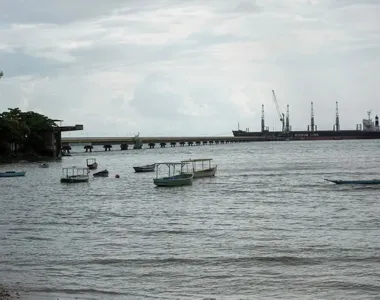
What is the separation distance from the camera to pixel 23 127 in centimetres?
13338

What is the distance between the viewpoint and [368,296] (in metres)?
21.7

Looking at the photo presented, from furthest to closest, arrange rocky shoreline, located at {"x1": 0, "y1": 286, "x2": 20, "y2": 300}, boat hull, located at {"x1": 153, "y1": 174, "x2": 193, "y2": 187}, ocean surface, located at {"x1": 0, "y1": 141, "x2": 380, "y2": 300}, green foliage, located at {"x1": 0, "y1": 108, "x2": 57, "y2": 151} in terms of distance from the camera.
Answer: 1. green foliage, located at {"x1": 0, "y1": 108, "x2": 57, "y2": 151}
2. boat hull, located at {"x1": 153, "y1": 174, "x2": 193, "y2": 187}
3. ocean surface, located at {"x1": 0, "y1": 141, "x2": 380, "y2": 300}
4. rocky shoreline, located at {"x1": 0, "y1": 286, "x2": 20, "y2": 300}

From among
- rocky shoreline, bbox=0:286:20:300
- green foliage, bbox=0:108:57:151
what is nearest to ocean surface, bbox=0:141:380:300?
rocky shoreline, bbox=0:286:20:300

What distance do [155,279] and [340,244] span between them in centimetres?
1060

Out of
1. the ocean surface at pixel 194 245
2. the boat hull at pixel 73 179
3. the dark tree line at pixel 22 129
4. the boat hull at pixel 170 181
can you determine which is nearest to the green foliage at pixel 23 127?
the dark tree line at pixel 22 129

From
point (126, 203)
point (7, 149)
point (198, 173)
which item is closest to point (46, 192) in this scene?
point (126, 203)

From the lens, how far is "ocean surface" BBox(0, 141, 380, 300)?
76.3 ft

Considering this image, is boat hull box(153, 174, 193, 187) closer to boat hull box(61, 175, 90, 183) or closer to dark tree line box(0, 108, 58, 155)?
boat hull box(61, 175, 90, 183)

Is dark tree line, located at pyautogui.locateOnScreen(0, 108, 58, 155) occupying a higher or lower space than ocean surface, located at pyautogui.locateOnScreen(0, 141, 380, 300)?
higher

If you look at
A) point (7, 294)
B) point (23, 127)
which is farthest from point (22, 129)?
point (7, 294)

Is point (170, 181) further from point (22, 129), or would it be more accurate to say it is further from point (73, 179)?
point (22, 129)

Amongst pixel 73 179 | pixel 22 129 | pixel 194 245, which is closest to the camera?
pixel 194 245

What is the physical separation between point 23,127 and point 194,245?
10757 centimetres

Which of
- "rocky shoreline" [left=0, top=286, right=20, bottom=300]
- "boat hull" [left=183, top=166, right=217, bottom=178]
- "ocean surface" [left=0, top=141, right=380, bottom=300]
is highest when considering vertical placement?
"boat hull" [left=183, top=166, right=217, bottom=178]
